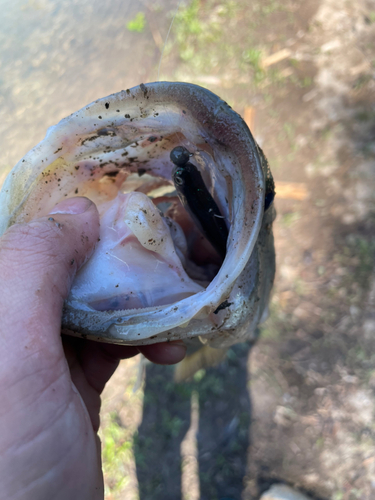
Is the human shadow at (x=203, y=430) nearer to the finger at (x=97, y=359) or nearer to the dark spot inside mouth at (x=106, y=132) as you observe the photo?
the finger at (x=97, y=359)

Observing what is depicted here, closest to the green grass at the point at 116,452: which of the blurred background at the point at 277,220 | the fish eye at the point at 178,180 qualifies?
the blurred background at the point at 277,220

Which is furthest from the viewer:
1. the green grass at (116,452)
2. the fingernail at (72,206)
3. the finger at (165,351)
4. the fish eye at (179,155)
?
the green grass at (116,452)

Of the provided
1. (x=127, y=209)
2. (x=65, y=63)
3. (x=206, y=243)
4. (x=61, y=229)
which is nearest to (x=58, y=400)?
(x=61, y=229)

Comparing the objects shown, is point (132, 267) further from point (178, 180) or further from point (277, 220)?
point (277, 220)

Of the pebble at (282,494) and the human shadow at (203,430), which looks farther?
the human shadow at (203,430)

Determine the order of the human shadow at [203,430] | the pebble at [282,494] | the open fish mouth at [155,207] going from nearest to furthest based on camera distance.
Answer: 1. the open fish mouth at [155,207]
2. the pebble at [282,494]
3. the human shadow at [203,430]

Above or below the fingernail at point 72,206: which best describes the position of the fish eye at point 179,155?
above
